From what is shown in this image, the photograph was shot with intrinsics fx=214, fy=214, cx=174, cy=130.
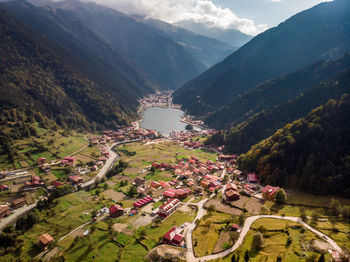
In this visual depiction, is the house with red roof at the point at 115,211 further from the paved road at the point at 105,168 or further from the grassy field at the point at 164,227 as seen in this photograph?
the paved road at the point at 105,168

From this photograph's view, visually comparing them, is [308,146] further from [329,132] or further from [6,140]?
[6,140]

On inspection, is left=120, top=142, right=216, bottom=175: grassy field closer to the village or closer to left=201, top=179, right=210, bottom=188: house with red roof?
the village

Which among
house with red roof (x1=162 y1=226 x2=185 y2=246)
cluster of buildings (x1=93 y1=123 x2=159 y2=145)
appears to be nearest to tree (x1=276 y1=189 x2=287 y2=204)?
house with red roof (x1=162 y1=226 x2=185 y2=246)

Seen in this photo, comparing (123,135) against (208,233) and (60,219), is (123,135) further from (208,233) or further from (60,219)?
(208,233)

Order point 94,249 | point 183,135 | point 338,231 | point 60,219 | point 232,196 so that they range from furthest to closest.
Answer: point 183,135 → point 232,196 → point 60,219 → point 94,249 → point 338,231

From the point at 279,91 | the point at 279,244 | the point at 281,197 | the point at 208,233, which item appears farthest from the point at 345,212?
the point at 279,91

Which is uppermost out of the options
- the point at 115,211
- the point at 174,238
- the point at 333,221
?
the point at 333,221

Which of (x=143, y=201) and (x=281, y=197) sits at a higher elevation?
(x=281, y=197)
